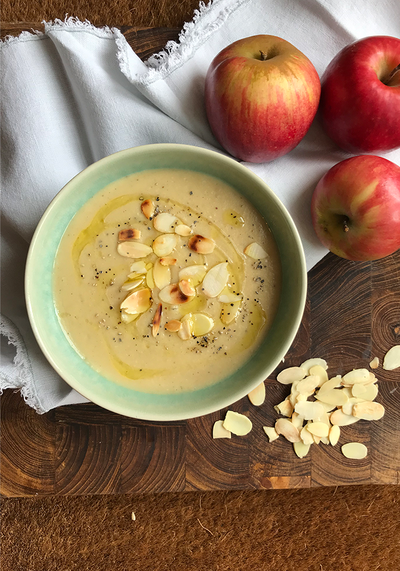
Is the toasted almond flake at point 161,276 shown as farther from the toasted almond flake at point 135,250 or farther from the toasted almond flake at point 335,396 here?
the toasted almond flake at point 335,396

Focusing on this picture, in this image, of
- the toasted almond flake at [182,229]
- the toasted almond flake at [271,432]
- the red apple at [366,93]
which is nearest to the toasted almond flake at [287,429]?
the toasted almond flake at [271,432]

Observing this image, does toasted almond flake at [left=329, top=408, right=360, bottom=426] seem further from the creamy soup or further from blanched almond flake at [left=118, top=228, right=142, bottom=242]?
blanched almond flake at [left=118, top=228, right=142, bottom=242]

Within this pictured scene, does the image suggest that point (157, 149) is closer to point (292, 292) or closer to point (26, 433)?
point (292, 292)

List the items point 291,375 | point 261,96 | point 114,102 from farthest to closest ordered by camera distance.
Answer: point 291,375
point 114,102
point 261,96

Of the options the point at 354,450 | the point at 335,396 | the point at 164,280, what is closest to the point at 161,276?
the point at 164,280

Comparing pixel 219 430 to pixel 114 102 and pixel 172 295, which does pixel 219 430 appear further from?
pixel 114 102

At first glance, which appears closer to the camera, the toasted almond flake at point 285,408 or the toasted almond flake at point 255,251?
the toasted almond flake at point 255,251
